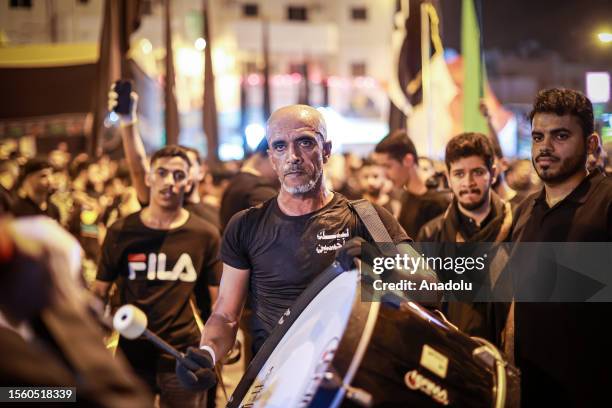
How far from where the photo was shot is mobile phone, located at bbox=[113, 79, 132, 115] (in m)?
5.83

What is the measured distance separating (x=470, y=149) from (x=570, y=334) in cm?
165

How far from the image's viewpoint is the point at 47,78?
17375 millimetres

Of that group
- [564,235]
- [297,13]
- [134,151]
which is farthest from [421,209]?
[297,13]

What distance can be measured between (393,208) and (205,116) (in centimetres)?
566

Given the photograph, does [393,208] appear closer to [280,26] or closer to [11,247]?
[11,247]

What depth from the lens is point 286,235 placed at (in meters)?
3.45

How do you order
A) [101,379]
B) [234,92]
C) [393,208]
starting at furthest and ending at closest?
[234,92], [393,208], [101,379]

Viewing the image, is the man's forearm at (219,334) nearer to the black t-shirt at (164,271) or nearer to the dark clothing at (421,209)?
the black t-shirt at (164,271)

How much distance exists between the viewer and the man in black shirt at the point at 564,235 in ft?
10.2

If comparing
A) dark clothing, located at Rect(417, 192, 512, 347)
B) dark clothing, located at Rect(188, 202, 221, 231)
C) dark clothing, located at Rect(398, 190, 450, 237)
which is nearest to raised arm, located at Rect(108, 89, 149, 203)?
dark clothing, located at Rect(188, 202, 221, 231)

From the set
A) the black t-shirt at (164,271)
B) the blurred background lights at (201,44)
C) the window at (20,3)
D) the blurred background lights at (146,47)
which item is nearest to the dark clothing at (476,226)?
the black t-shirt at (164,271)

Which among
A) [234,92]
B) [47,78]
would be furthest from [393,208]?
[234,92]

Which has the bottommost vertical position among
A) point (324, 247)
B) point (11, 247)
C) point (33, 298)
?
point (324, 247)

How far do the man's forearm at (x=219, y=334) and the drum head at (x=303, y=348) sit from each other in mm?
397
